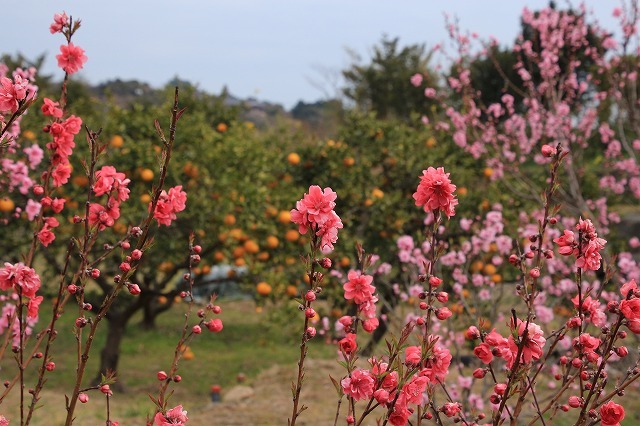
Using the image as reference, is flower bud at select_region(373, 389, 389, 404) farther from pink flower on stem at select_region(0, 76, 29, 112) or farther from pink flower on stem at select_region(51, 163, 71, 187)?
pink flower on stem at select_region(51, 163, 71, 187)

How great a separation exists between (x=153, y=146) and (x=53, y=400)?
109 inches

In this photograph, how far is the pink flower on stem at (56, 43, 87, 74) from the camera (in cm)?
223

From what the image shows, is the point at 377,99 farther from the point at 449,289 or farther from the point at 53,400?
the point at 53,400

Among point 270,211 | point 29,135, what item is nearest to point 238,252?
point 270,211

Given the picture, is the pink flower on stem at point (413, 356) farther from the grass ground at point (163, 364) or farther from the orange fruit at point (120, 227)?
the orange fruit at point (120, 227)

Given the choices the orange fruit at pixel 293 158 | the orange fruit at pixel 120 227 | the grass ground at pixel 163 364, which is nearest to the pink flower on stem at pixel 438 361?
the grass ground at pixel 163 364

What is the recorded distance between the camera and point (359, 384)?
61.7 inches

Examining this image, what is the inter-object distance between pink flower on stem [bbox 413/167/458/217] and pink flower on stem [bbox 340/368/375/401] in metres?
0.43

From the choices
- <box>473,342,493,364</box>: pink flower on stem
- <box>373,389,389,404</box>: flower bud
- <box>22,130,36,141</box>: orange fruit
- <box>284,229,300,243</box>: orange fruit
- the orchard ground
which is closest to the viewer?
<box>373,389,389,404</box>: flower bud

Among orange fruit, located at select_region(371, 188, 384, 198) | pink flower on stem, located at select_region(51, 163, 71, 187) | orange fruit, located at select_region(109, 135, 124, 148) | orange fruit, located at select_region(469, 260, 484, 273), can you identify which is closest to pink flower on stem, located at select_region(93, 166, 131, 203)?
pink flower on stem, located at select_region(51, 163, 71, 187)

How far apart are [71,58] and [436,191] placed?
1.38 metres

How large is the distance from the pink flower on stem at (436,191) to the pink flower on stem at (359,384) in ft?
1.42

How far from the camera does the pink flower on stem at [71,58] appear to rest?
2231 millimetres

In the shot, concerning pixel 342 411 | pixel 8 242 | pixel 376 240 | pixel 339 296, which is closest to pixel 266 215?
pixel 339 296
